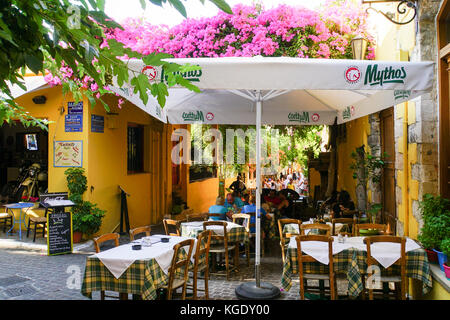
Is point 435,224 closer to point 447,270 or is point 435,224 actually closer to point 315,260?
point 447,270

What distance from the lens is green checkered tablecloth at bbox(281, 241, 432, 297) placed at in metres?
4.46

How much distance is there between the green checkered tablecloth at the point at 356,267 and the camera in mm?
4465

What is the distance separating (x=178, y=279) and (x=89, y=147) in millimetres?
5485

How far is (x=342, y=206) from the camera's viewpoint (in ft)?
26.1

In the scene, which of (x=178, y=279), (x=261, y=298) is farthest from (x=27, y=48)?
(x=261, y=298)

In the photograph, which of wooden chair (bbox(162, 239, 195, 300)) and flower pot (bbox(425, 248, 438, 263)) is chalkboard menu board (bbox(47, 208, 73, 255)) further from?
flower pot (bbox(425, 248, 438, 263))

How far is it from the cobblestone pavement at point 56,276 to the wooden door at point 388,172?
1.75m

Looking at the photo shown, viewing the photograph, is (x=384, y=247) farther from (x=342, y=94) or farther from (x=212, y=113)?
(x=212, y=113)

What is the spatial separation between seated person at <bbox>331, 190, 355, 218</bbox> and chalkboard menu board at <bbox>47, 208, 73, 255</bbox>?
517cm

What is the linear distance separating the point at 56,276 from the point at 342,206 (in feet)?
17.3

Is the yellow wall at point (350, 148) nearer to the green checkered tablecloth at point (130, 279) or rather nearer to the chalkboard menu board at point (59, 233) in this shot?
the green checkered tablecloth at point (130, 279)

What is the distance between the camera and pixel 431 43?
515cm

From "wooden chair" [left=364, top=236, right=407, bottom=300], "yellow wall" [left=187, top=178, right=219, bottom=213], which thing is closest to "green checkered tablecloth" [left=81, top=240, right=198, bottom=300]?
"wooden chair" [left=364, top=236, right=407, bottom=300]

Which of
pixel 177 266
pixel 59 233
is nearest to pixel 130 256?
pixel 177 266
